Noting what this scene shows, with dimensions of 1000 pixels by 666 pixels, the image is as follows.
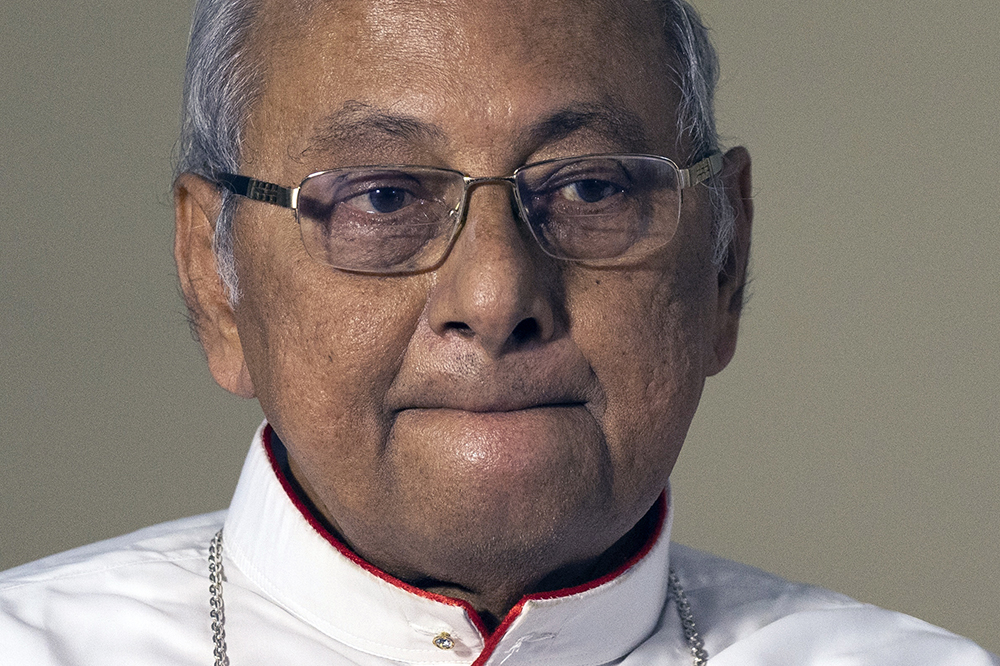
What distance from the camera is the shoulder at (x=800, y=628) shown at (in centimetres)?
258

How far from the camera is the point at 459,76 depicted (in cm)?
216

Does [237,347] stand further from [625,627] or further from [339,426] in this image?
[625,627]

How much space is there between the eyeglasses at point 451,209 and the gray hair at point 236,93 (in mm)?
124

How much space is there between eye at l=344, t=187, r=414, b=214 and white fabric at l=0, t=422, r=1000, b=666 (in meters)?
0.51

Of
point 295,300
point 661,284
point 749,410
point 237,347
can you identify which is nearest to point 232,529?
point 237,347

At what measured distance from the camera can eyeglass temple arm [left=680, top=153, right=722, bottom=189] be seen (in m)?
2.36

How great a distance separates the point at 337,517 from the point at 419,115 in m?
0.63

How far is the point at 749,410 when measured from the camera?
4.06 meters

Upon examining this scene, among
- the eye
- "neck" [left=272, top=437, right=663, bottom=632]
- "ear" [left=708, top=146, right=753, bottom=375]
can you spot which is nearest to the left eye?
the eye

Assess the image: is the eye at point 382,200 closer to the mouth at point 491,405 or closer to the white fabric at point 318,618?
the mouth at point 491,405

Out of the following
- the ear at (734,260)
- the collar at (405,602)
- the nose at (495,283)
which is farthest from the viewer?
the ear at (734,260)

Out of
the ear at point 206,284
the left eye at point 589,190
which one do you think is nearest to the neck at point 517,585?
the ear at point 206,284

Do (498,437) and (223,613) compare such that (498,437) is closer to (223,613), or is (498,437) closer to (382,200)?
(382,200)

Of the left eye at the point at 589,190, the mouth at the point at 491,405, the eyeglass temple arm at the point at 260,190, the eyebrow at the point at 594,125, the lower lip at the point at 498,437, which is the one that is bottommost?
the lower lip at the point at 498,437
